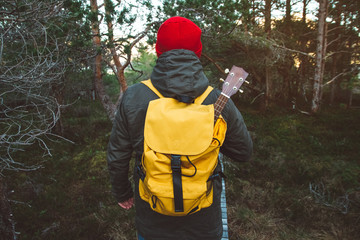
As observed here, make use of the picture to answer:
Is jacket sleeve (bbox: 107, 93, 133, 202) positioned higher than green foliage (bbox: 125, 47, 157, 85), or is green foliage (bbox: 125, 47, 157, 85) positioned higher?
green foliage (bbox: 125, 47, 157, 85)

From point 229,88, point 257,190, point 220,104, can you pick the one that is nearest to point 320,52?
point 257,190

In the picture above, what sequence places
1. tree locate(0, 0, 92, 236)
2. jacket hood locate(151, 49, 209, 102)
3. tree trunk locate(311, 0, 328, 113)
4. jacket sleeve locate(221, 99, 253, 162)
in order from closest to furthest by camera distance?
jacket hood locate(151, 49, 209, 102) < jacket sleeve locate(221, 99, 253, 162) < tree locate(0, 0, 92, 236) < tree trunk locate(311, 0, 328, 113)

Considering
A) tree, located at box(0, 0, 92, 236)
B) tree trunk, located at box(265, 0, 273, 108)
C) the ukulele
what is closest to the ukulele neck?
the ukulele

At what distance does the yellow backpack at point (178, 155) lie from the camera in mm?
1144

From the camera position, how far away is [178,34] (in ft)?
4.43

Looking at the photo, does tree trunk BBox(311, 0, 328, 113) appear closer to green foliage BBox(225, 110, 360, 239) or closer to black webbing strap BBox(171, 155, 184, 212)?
green foliage BBox(225, 110, 360, 239)

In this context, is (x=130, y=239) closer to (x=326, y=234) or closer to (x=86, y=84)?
(x=326, y=234)

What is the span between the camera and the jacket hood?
1268 millimetres

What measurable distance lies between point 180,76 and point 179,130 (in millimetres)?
344

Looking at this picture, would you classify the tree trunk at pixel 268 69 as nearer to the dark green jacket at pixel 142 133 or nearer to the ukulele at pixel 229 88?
the ukulele at pixel 229 88

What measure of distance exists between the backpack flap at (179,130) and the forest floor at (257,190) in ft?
8.63

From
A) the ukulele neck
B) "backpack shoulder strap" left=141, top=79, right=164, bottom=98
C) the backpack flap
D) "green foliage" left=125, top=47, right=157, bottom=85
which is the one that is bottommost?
the backpack flap

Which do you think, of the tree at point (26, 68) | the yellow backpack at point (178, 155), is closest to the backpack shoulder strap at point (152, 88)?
the yellow backpack at point (178, 155)

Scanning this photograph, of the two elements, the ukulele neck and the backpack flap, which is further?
the ukulele neck
